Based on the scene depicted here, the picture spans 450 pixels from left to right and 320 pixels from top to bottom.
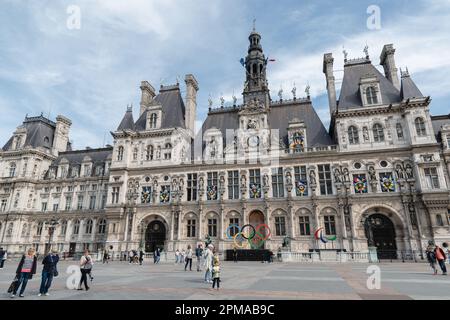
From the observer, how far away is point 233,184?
34.5 m

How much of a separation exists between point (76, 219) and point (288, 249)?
1297 inches

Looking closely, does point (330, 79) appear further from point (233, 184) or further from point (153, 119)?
point (153, 119)

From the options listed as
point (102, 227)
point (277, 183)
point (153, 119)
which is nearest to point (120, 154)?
point (153, 119)

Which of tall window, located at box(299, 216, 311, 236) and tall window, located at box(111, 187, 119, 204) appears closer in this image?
tall window, located at box(299, 216, 311, 236)

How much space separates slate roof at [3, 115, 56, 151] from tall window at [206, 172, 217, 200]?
1327 inches

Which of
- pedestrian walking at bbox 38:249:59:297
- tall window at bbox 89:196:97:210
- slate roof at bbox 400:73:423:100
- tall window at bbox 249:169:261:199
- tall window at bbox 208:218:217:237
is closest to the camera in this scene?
pedestrian walking at bbox 38:249:59:297

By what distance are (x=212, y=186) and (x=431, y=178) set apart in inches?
939

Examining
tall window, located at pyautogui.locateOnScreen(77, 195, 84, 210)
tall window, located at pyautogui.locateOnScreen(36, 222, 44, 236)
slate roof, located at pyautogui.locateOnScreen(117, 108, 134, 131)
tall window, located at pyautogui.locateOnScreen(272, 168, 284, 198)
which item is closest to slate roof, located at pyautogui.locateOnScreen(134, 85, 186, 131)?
slate roof, located at pyautogui.locateOnScreen(117, 108, 134, 131)

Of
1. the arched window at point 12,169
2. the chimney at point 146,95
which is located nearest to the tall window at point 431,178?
the chimney at point 146,95

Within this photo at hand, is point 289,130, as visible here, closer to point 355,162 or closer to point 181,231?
point 355,162

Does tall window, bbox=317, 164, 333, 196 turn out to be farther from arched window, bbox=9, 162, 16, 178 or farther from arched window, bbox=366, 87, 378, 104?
arched window, bbox=9, 162, 16, 178

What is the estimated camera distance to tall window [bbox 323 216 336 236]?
3008 centimetres

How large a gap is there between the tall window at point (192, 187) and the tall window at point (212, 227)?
358 centimetres

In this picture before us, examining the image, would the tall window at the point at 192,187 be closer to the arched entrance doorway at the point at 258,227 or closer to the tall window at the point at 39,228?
the arched entrance doorway at the point at 258,227
